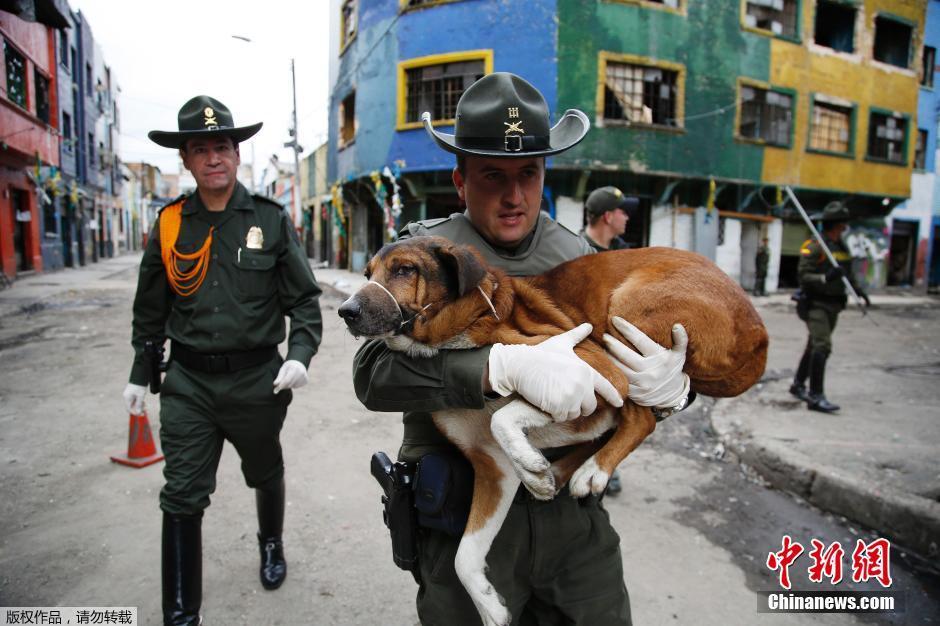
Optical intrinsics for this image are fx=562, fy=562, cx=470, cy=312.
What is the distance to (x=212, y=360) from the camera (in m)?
2.87

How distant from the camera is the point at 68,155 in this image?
25922 mm

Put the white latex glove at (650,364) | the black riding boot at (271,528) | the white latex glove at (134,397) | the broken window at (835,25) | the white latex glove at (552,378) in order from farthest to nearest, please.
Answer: the broken window at (835,25) → the black riding boot at (271,528) → the white latex glove at (134,397) → the white latex glove at (650,364) → the white latex glove at (552,378)

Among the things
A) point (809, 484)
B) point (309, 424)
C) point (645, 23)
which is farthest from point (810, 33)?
point (309, 424)

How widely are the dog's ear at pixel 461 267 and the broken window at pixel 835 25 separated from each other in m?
24.8

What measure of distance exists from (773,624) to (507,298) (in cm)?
236

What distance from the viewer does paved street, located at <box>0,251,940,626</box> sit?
2.99 metres

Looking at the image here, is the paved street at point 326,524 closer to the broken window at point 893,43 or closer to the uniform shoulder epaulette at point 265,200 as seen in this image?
the uniform shoulder epaulette at point 265,200

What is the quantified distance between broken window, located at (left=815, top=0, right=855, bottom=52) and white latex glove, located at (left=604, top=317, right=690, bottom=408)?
966 inches

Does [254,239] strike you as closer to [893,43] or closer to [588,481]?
[588,481]

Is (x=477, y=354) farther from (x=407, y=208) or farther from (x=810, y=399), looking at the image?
(x=407, y=208)

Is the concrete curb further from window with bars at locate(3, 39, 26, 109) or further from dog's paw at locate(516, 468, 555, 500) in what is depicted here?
window with bars at locate(3, 39, 26, 109)

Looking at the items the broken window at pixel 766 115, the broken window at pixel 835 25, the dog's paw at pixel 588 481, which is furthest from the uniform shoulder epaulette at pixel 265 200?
the broken window at pixel 835 25

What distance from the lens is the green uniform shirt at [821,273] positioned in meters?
6.16

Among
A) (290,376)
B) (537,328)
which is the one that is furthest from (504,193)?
(290,376)
